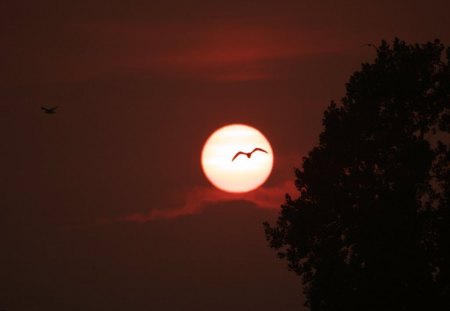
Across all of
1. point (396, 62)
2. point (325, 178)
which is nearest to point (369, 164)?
point (325, 178)

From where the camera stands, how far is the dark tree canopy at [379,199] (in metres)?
46.5

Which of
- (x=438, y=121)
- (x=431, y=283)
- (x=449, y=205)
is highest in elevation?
(x=438, y=121)

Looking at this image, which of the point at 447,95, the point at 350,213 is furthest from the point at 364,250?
the point at 447,95

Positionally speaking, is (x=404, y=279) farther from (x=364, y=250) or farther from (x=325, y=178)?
(x=325, y=178)

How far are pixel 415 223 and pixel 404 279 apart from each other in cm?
260

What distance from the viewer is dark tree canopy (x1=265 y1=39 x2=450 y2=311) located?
46.5 meters

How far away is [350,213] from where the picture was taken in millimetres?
48062

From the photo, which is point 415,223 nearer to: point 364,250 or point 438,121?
point 364,250

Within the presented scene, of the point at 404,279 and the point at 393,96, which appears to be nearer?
the point at 404,279

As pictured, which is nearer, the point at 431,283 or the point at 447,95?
the point at 431,283

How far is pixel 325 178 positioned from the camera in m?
49.0

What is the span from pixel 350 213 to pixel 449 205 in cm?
442

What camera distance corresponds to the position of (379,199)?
47.8 metres

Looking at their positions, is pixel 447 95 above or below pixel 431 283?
above
